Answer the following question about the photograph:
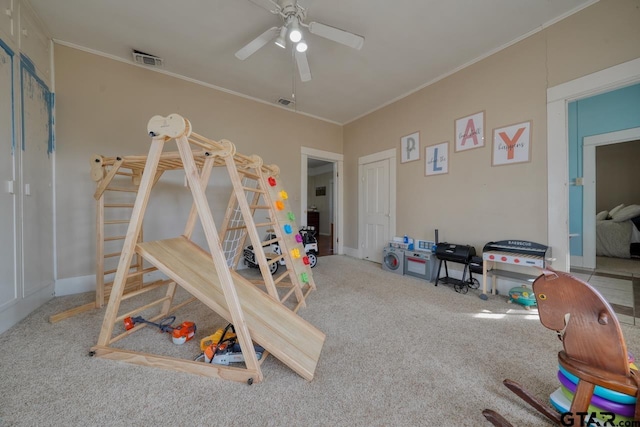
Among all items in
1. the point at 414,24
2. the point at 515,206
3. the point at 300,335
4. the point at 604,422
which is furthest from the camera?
the point at 515,206

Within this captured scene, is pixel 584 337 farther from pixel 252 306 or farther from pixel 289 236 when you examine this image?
pixel 289 236

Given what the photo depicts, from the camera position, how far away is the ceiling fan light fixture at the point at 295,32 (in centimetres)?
189

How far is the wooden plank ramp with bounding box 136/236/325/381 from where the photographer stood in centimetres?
129

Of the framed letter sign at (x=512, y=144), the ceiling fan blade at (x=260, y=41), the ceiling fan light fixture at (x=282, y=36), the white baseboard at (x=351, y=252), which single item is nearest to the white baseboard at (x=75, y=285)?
the ceiling fan blade at (x=260, y=41)

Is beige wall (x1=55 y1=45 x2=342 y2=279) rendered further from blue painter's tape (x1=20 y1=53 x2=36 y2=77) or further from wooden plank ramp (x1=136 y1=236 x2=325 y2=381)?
wooden plank ramp (x1=136 y1=236 x2=325 y2=381)

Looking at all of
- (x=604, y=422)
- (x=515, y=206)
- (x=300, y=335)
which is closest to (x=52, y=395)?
(x=300, y=335)

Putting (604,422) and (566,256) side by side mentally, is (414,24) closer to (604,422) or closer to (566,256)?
(566,256)

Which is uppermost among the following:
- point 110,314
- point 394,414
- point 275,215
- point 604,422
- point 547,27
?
point 547,27

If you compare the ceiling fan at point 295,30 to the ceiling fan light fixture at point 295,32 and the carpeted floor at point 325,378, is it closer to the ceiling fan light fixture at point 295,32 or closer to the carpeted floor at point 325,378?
the ceiling fan light fixture at point 295,32

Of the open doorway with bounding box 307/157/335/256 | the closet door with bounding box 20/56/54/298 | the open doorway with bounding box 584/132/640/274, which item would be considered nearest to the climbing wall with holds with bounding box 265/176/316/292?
the closet door with bounding box 20/56/54/298

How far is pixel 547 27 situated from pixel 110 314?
4452mm

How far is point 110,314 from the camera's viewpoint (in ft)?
4.67

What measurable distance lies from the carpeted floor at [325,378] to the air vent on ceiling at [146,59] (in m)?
2.84

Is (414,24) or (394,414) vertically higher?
(414,24)
